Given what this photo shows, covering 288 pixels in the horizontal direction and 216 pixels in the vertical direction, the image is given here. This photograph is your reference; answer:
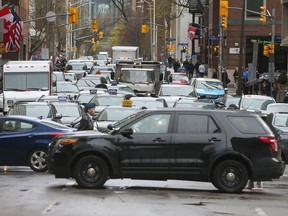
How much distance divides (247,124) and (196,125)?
0.96 meters

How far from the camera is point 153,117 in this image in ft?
48.4

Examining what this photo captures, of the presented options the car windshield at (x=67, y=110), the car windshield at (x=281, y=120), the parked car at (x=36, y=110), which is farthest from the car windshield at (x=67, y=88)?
the car windshield at (x=281, y=120)

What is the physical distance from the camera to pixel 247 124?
48.7 ft

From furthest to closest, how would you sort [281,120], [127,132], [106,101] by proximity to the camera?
[106,101] < [281,120] < [127,132]

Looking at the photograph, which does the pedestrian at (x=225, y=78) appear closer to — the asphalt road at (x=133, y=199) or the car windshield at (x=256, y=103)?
the car windshield at (x=256, y=103)

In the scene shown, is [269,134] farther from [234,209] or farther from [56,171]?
[56,171]

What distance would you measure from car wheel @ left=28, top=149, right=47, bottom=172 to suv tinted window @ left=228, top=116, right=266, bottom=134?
18.0 feet

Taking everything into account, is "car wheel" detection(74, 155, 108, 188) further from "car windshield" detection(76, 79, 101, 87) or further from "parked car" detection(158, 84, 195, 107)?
"car windshield" detection(76, 79, 101, 87)

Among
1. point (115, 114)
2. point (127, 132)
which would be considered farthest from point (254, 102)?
point (127, 132)

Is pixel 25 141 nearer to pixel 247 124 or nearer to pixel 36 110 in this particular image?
pixel 36 110

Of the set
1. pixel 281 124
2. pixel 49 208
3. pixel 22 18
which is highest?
pixel 22 18

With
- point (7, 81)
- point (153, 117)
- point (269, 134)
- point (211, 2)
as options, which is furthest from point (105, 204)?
point (211, 2)

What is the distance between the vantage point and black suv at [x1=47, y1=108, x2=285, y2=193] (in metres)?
14.6

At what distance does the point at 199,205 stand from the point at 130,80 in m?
31.8
